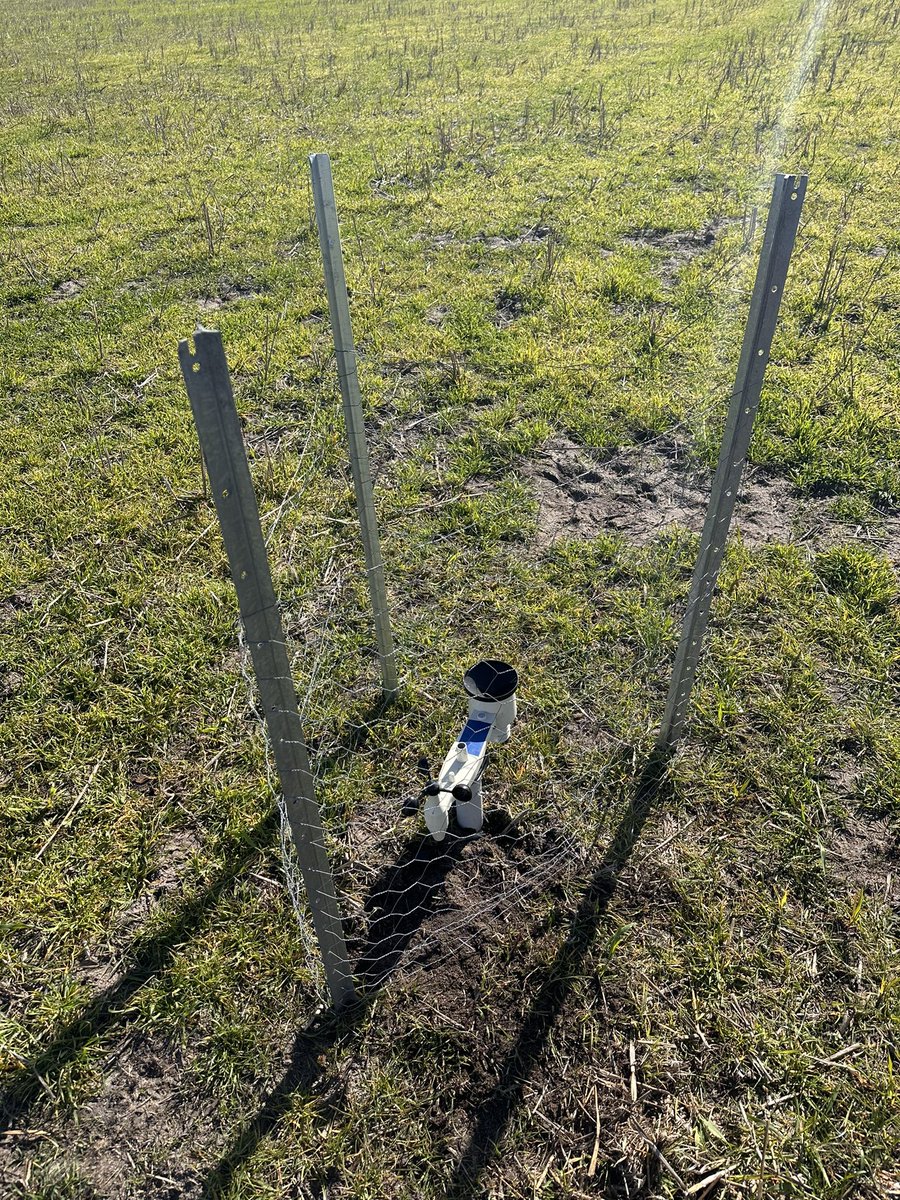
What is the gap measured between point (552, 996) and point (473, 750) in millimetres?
836

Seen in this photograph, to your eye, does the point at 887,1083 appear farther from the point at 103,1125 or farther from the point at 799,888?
the point at 103,1125

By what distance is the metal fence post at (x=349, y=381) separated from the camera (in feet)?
7.67

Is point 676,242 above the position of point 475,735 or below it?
above

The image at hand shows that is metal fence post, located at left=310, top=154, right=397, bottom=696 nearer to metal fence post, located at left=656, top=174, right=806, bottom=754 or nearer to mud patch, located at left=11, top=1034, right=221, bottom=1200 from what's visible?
metal fence post, located at left=656, top=174, right=806, bottom=754

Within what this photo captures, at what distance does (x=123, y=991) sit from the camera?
253cm

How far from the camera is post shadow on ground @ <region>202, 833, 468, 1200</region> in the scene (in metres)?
2.17

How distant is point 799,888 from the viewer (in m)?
2.70

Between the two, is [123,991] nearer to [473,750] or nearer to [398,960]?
[398,960]

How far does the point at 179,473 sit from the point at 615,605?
9.55 ft

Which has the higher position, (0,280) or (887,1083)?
(0,280)

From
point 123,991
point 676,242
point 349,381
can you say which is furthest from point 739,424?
point 676,242

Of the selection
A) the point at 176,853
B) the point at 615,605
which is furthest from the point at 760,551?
the point at 176,853

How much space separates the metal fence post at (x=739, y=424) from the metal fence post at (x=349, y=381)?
3.92 ft

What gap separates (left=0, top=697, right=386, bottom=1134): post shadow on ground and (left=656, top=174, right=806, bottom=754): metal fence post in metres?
1.68
